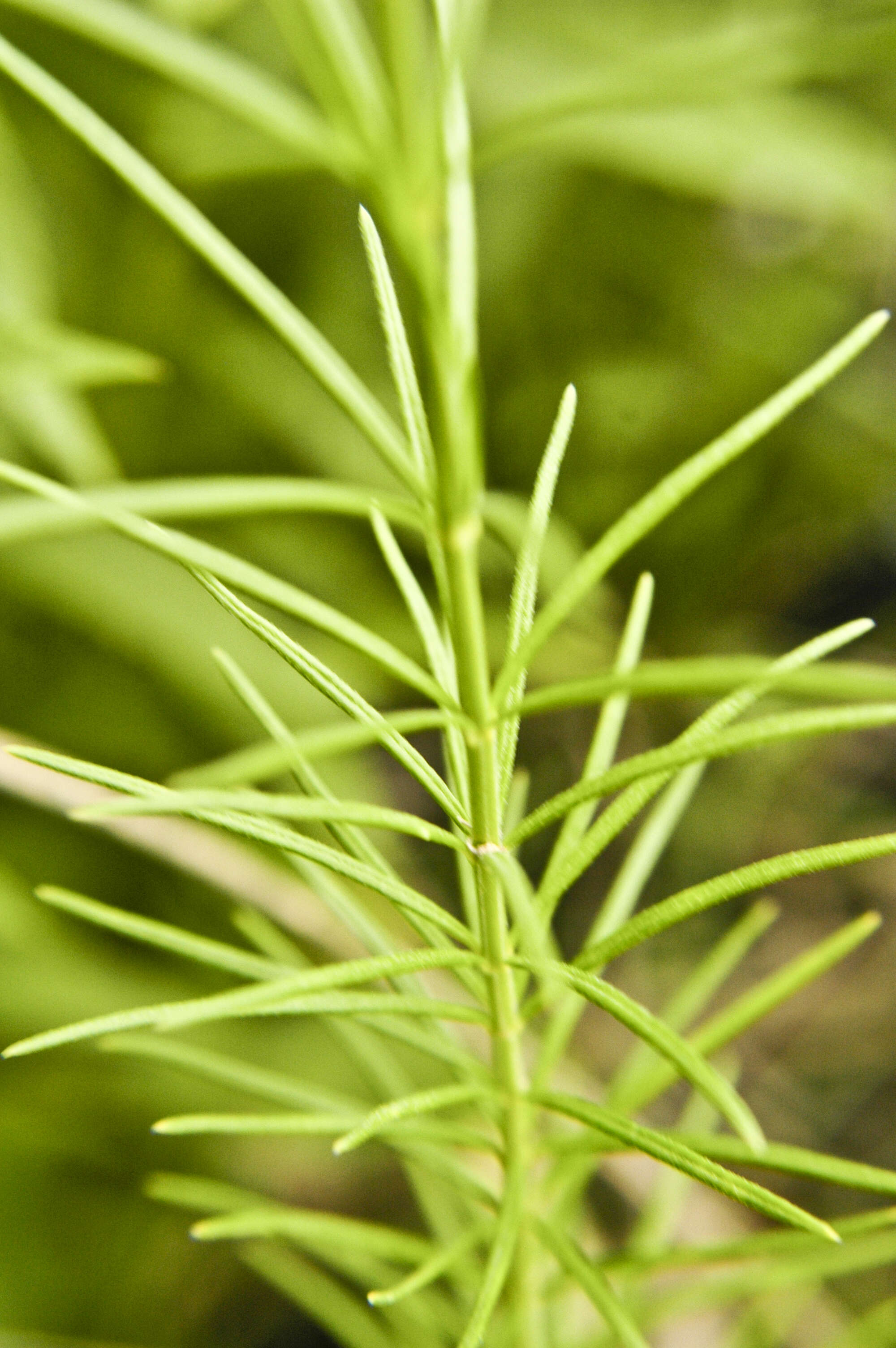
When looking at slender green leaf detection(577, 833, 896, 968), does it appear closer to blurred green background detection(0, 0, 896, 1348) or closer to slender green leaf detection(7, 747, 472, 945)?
slender green leaf detection(7, 747, 472, 945)

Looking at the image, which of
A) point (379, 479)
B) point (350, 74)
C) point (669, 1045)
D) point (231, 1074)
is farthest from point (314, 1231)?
point (379, 479)

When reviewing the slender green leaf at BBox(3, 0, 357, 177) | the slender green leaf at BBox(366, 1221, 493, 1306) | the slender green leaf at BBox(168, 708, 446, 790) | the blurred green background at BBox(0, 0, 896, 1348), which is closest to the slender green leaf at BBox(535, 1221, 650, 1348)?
the slender green leaf at BBox(366, 1221, 493, 1306)

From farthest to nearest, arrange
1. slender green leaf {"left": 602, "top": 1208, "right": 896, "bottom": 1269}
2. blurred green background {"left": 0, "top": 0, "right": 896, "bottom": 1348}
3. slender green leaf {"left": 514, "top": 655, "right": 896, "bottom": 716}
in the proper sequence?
blurred green background {"left": 0, "top": 0, "right": 896, "bottom": 1348}
slender green leaf {"left": 602, "top": 1208, "right": 896, "bottom": 1269}
slender green leaf {"left": 514, "top": 655, "right": 896, "bottom": 716}

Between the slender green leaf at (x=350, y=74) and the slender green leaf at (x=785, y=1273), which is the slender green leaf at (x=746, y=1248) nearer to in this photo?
the slender green leaf at (x=785, y=1273)

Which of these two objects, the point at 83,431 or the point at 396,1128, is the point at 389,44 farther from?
the point at 83,431

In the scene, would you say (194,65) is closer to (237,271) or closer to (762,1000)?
(237,271)

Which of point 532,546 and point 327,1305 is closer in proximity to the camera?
point 532,546

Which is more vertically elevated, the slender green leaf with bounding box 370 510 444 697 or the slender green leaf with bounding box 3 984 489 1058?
the slender green leaf with bounding box 370 510 444 697
